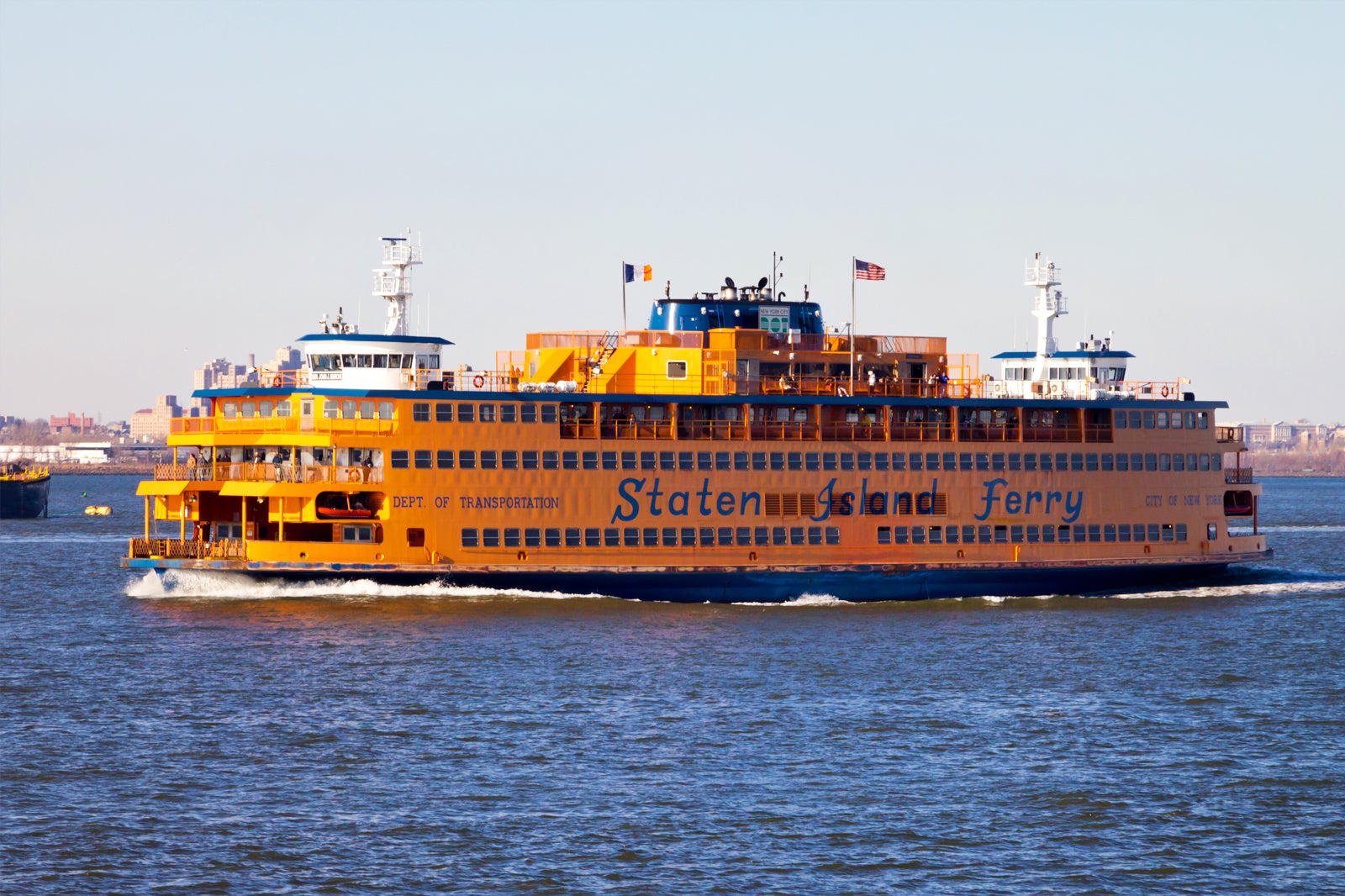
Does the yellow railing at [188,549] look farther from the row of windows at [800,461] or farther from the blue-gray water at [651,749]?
the row of windows at [800,461]

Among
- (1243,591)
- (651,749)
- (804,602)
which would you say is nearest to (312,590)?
(804,602)

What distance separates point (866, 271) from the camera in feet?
199

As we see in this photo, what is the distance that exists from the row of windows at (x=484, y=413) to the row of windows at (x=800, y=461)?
3.38 feet

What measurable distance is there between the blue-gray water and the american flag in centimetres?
1370

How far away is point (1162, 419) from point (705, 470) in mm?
18221

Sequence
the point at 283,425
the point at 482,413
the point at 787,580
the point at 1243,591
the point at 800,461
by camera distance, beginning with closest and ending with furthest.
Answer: the point at 283,425 < the point at 482,413 < the point at 787,580 < the point at 800,461 < the point at 1243,591

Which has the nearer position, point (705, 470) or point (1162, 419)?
point (705, 470)

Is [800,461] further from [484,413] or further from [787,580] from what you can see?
[484,413]

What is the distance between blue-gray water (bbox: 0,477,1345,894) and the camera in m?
25.9

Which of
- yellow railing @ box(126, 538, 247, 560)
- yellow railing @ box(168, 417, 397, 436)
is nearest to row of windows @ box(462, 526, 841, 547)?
yellow railing @ box(168, 417, 397, 436)

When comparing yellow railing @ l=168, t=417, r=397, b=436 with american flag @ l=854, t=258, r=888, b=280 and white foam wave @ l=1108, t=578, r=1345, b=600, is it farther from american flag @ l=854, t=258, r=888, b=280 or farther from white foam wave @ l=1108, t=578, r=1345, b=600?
white foam wave @ l=1108, t=578, r=1345, b=600

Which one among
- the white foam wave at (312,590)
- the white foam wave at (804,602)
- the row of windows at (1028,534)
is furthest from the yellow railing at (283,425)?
the row of windows at (1028,534)

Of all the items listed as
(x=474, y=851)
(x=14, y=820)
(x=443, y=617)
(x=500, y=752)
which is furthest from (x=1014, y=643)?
(x=14, y=820)

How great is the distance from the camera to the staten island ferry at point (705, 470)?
2090 inches
